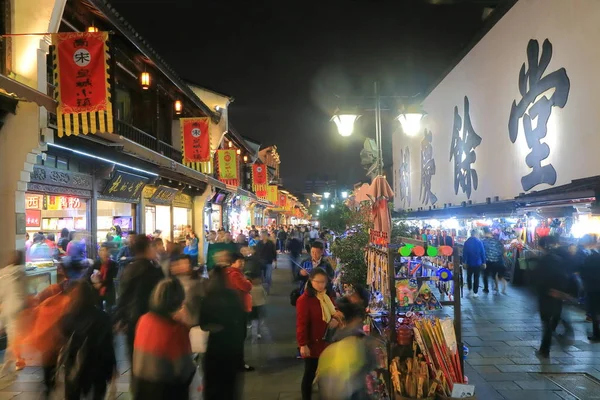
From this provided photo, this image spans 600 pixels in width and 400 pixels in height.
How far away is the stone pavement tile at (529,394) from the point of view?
18.8 ft

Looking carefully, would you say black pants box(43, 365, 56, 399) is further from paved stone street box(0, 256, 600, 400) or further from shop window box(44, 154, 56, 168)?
shop window box(44, 154, 56, 168)

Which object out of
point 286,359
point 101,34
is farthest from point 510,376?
point 101,34

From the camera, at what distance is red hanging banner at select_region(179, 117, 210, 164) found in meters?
17.6

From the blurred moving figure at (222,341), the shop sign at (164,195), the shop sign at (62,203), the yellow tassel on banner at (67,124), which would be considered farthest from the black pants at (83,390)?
the shop sign at (164,195)

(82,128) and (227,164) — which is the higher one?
(227,164)

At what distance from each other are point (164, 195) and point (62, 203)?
6.57 m

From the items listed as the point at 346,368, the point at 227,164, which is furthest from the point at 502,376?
the point at 227,164

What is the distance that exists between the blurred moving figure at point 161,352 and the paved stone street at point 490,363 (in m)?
2.39

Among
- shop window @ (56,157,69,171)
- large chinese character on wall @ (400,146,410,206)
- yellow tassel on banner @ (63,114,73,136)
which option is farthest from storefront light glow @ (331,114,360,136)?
large chinese character on wall @ (400,146,410,206)

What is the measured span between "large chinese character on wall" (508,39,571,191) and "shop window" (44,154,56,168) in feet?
41.6

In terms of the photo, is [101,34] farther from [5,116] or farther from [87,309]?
[87,309]

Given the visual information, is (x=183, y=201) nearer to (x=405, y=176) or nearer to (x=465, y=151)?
(x=465, y=151)

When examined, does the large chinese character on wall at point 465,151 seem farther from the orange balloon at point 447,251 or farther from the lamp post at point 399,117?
the orange balloon at point 447,251

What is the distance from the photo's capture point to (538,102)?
13766 millimetres
